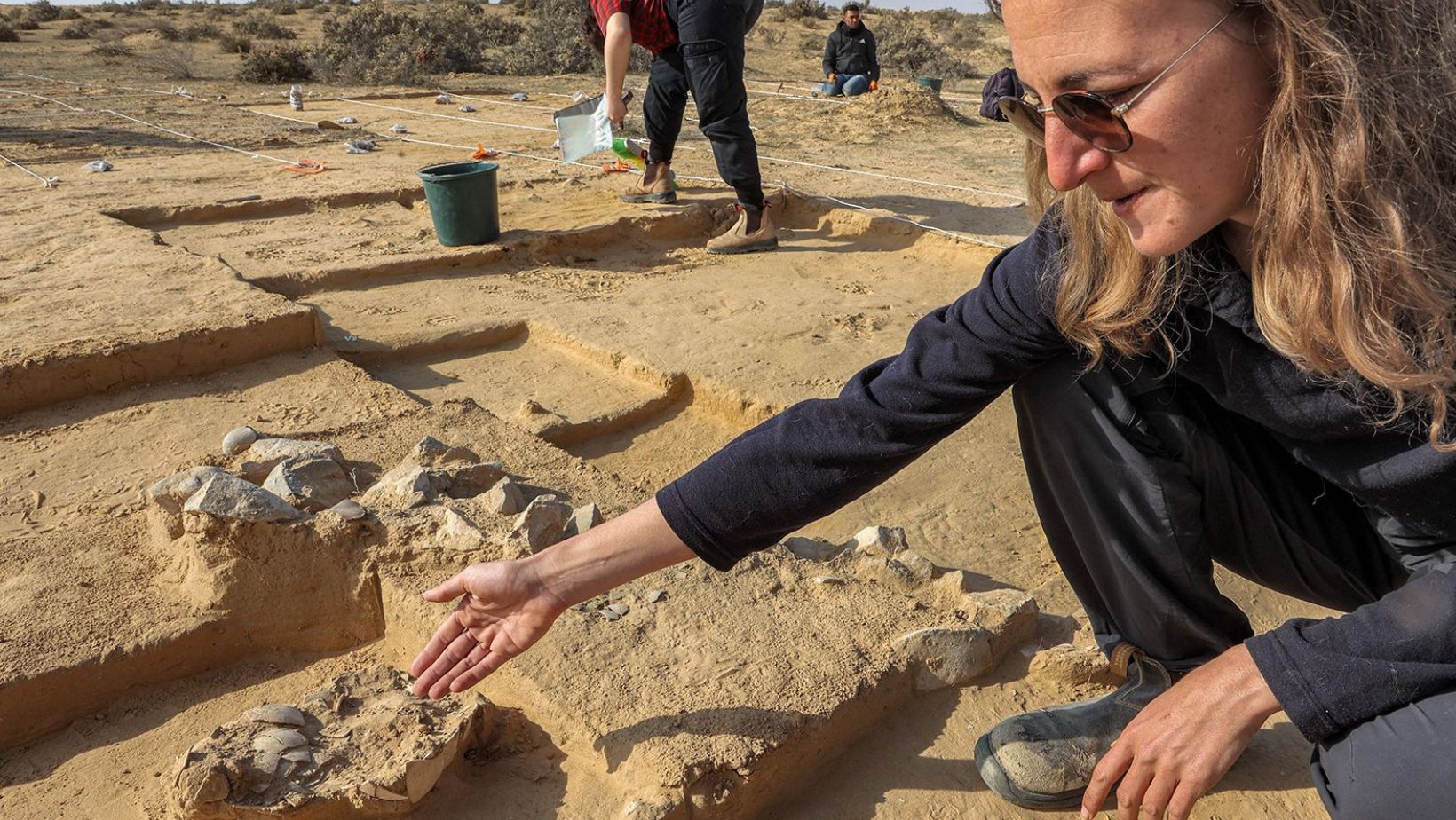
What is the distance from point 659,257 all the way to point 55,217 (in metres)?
2.88

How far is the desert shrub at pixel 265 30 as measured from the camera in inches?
739

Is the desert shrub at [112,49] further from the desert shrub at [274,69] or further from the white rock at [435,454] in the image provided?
the white rock at [435,454]

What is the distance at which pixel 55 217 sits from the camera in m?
4.95

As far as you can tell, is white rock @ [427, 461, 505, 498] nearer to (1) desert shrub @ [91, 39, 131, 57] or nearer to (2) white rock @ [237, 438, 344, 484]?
(2) white rock @ [237, 438, 344, 484]

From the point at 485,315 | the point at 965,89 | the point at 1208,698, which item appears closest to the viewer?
the point at 1208,698

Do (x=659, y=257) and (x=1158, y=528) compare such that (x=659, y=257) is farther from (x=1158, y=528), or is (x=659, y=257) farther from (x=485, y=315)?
(x=1158, y=528)

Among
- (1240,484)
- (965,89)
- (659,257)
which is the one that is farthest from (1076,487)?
(965,89)

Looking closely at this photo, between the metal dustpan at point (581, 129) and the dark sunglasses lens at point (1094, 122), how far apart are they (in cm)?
453

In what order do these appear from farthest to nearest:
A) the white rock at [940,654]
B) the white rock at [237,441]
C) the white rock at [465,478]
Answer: the white rock at [237,441]
the white rock at [465,478]
the white rock at [940,654]

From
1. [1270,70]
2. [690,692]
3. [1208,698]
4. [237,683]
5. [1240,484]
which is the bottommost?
[237,683]

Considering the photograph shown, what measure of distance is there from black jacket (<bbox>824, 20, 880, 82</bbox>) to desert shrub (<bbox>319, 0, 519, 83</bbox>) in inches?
213

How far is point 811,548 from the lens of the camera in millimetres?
2318

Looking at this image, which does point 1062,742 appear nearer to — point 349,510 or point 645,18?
point 349,510

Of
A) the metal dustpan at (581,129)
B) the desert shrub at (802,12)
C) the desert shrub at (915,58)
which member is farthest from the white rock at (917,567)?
the desert shrub at (802,12)
